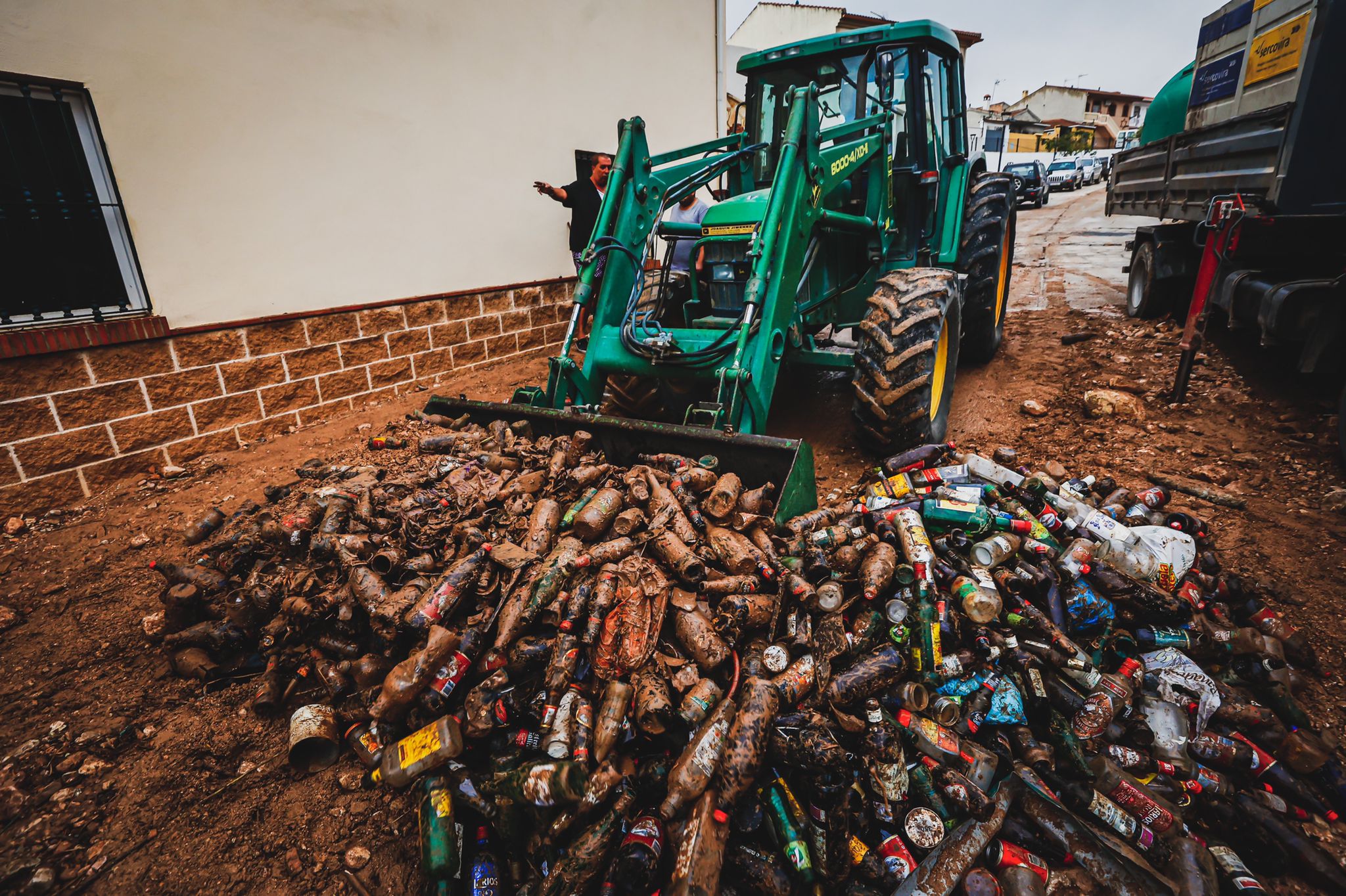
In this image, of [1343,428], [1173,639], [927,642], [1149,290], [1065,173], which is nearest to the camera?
[927,642]

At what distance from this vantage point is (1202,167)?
19.0 feet

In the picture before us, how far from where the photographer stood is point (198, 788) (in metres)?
2.27

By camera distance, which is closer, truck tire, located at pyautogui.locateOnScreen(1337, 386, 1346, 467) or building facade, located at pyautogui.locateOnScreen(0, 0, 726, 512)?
truck tire, located at pyautogui.locateOnScreen(1337, 386, 1346, 467)

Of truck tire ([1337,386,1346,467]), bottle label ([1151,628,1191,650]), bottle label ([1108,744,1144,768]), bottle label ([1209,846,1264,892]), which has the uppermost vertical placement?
truck tire ([1337,386,1346,467])

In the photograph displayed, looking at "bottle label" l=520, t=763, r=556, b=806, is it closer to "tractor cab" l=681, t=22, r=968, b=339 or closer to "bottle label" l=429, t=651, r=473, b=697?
"bottle label" l=429, t=651, r=473, b=697

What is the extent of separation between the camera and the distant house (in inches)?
2132

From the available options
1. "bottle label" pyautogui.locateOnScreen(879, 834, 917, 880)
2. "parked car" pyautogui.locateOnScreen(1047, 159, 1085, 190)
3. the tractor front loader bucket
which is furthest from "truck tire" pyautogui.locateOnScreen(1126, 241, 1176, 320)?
"parked car" pyautogui.locateOnScreen(1047, 159, 1085, 190)

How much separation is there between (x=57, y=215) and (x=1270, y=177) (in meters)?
8.93

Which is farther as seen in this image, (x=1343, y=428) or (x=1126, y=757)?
(x=1343, y=428)

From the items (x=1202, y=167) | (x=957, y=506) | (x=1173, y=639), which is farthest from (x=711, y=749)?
(x=1202, y=167)

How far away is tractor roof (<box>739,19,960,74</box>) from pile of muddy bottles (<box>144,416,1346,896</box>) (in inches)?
149

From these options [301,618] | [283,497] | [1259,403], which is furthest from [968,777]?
[1259,403]

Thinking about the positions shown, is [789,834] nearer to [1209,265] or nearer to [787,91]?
[787,91]

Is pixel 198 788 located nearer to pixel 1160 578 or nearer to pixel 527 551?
pixel 527 551
